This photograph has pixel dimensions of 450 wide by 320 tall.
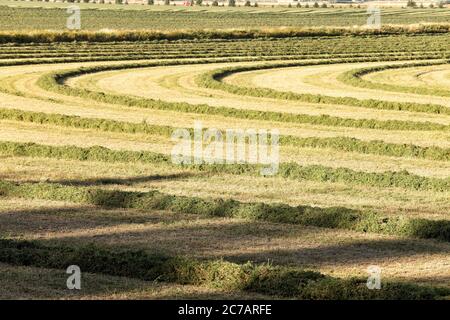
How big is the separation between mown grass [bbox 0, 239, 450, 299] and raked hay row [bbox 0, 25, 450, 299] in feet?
0.07

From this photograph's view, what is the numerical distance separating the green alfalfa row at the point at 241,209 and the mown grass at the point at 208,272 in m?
3.07

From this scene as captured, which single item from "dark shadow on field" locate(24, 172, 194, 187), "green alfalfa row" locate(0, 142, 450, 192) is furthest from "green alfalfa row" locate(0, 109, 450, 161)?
"dark shadow on field" locate(24, 172, 194, 187)

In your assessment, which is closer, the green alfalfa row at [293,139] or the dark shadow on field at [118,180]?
the dark shadow on field at [118,180]

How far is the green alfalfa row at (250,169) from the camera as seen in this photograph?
21547 millimetres

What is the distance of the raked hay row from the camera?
46.7ft

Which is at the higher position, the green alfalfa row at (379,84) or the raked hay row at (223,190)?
the raked hay row at (223,190)

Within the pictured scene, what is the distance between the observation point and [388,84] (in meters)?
43.8

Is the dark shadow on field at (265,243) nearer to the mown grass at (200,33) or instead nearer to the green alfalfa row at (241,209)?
the green alfalfa row at (241,209)

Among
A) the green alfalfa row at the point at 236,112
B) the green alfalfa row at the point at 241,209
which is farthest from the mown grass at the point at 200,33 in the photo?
the green alfalfa row at the point at 241,209

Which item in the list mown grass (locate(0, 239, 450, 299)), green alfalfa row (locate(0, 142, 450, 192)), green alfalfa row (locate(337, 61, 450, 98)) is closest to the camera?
mown grass (locate(0, 239, 450, 299))

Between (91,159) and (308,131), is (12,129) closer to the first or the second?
(91,159)

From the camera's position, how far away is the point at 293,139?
1085 inches

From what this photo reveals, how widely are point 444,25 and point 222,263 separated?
77324 mm

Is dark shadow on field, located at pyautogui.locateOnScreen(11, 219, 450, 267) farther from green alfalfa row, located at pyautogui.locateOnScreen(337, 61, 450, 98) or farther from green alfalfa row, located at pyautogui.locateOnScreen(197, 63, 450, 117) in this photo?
green alfalfa row, located at pyautogui.locateOnScreen(337, 61, 450, 98)
